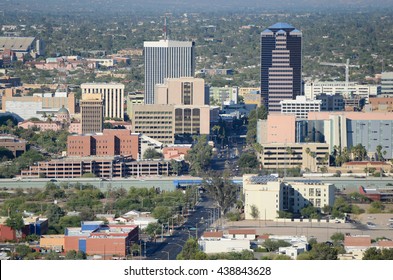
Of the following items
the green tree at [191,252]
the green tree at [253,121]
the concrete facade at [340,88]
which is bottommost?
the green tree at [191,252]

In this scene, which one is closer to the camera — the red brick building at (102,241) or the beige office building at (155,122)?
the red brick building at (102,241)

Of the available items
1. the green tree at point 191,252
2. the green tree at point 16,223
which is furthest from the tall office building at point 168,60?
the green tree at point 191,252

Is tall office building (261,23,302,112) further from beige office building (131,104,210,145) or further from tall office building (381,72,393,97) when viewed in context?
beige office building (131,104,210,145)

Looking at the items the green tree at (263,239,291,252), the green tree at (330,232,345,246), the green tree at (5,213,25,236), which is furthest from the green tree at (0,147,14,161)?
the green tree at (263,239,291,252)

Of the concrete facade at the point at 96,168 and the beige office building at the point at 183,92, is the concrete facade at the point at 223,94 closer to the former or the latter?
the beige office building at the point at 183,92

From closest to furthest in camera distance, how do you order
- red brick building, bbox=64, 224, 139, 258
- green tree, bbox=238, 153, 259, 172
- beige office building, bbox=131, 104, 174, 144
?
red brick building, bbox=64, 224, 139, 258
green tree, bbox=238, 153, 259, 172
beige office building, bbox=131, 104, 174, 144

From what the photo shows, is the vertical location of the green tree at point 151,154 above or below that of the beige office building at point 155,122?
below
